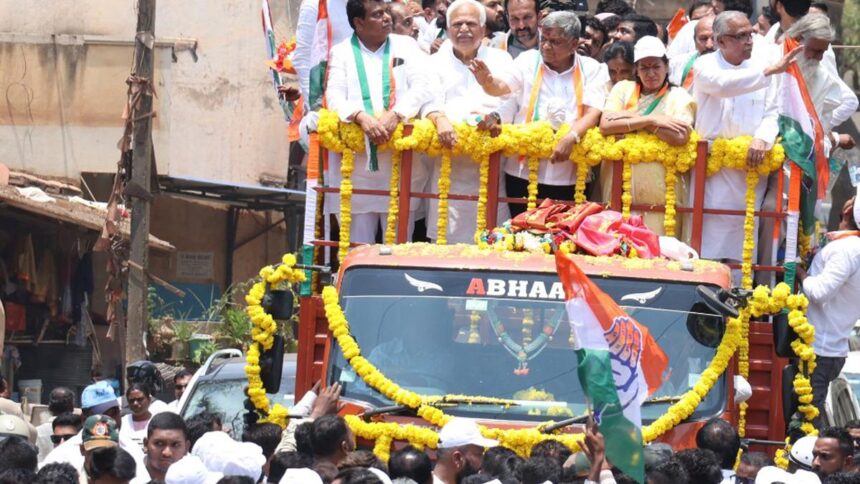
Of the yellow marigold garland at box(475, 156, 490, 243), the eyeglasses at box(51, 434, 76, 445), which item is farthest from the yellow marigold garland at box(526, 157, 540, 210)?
the eyeglasses at box(51, 434, 76, 445)

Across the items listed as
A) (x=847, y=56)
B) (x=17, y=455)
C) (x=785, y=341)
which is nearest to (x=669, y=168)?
(x=785, y=341)

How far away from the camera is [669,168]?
10359 millimetres

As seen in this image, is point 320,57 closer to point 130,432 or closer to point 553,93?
point 553,93

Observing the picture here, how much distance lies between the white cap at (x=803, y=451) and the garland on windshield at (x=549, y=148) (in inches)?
64.3

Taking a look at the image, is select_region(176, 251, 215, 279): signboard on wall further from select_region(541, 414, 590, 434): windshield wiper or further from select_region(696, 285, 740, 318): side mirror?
select_region(541, 414, 590, 434): windshield wiper

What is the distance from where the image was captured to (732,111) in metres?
10.6

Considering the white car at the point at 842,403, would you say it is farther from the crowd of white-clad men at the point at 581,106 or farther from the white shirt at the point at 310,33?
the white shirt at the point at 310,33

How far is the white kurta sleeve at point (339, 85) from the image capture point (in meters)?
10.7

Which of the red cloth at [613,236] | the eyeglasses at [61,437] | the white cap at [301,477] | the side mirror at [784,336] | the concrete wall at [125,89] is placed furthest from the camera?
the concrete wall at [125,89]

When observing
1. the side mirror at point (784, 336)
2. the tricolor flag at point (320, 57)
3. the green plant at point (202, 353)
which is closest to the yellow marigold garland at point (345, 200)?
the tricolor flag at point (320, 57)

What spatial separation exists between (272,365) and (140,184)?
642cm

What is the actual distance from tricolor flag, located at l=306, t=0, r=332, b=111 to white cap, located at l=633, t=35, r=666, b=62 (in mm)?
2007

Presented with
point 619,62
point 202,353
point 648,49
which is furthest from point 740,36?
point 202,353

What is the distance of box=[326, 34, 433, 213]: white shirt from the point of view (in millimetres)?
10594
